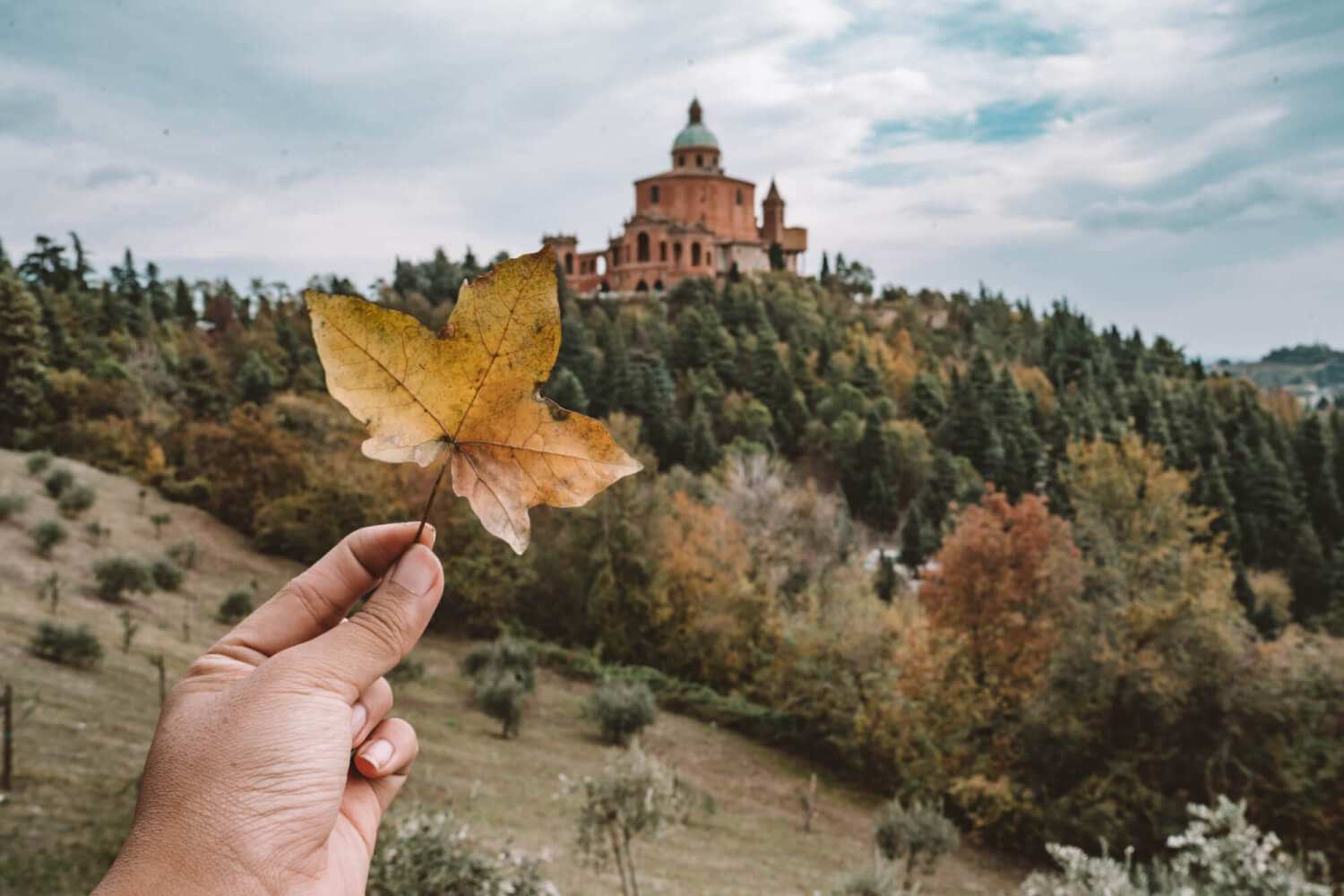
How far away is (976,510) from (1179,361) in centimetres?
4578

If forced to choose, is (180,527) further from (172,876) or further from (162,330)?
(172,876)

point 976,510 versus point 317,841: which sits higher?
point 317,841

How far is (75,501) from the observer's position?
2281 cm

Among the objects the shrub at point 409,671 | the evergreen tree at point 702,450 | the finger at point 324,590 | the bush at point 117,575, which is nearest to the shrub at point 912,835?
the shrub at point 409,671

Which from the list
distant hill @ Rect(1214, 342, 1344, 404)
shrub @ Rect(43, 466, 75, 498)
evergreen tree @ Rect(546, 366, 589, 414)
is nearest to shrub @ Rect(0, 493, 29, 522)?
shrub @ Rect(43, 466, 75, 498)

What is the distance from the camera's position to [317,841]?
1381 mm

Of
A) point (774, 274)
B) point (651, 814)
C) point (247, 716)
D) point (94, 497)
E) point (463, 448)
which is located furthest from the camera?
point (774, 274)

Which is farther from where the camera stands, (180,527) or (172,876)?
(180,527)

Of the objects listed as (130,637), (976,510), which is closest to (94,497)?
(130,637)

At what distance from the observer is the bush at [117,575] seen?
740 inches

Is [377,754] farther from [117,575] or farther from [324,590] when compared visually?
[117,575]

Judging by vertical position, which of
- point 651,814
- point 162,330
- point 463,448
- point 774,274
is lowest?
point 651,814

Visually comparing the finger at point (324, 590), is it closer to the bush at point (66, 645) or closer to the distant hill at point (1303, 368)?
the bush at point (66, 645)

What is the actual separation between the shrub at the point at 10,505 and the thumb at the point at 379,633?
24.7 m
